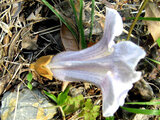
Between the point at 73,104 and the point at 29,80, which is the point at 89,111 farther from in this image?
the point at 29,80

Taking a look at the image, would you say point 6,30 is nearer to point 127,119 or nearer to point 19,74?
point 19,74

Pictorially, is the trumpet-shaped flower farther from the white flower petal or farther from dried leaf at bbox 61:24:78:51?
dried leaf at bbox 61:24:78:51

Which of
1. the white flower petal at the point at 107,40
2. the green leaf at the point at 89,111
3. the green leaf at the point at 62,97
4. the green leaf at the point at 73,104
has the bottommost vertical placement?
the green leaf at the point at 89,111

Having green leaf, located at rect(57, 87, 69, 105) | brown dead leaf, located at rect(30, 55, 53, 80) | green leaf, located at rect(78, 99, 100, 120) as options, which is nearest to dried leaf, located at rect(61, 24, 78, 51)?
brown dead leaf, located at rect(30, 55, 53, 80)

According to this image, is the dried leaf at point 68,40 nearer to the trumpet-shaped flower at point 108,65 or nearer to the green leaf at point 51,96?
the trumpet-shaped flower at point 108,65

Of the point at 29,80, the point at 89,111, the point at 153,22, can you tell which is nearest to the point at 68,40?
the point at 29,80

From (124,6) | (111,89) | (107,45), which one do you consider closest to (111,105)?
(111,89)

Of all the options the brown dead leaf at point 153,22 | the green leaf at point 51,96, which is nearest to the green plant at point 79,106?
Answer: the green leaf at point 51,96
